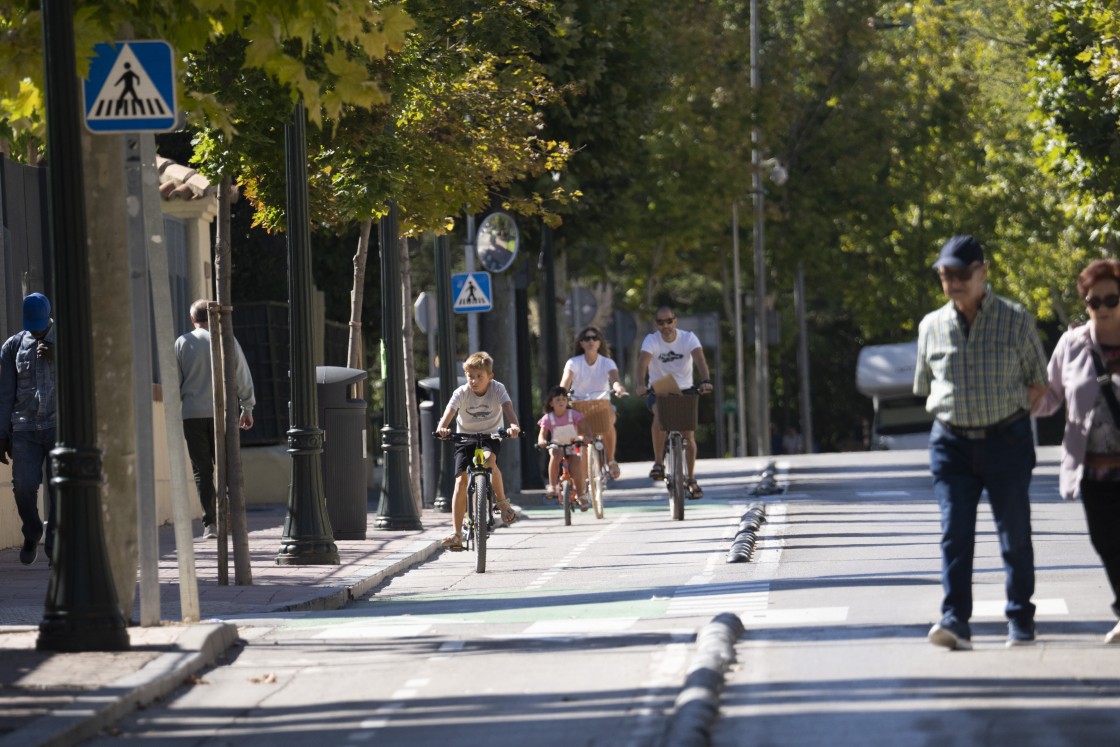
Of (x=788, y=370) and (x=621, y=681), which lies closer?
(x=621, y=681)

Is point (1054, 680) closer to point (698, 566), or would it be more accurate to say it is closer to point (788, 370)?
point (698, 566)

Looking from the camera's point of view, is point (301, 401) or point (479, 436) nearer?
point (301, 401)

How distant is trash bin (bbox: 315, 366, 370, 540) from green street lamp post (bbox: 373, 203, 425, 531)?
1.67 m

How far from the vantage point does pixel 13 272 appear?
18984 mm

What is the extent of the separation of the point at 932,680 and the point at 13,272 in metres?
11.8

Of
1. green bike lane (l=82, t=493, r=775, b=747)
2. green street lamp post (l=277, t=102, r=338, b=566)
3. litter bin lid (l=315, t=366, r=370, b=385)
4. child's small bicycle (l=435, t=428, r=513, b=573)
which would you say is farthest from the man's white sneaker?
litter bin lid (l=315, t=366, r=370, b=385)

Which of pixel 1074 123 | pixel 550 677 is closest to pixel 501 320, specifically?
pixel 1074 123

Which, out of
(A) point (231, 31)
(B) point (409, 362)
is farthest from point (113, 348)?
(B) point (409, 362)

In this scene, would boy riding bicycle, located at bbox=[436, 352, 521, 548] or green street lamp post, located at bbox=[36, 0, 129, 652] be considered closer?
green street lamp post, located at bbox=[36, 0, 129, 652]

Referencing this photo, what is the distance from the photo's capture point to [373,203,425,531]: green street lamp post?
69.3 ft

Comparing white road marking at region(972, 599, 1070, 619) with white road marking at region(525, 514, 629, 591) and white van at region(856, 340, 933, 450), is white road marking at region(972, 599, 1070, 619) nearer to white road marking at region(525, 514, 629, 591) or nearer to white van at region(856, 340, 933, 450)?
white road marking at region(525, 514, 629, 591)

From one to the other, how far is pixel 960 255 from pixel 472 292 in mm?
16186

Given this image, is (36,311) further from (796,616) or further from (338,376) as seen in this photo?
(796,616)

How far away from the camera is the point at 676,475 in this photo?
20.9 metres
